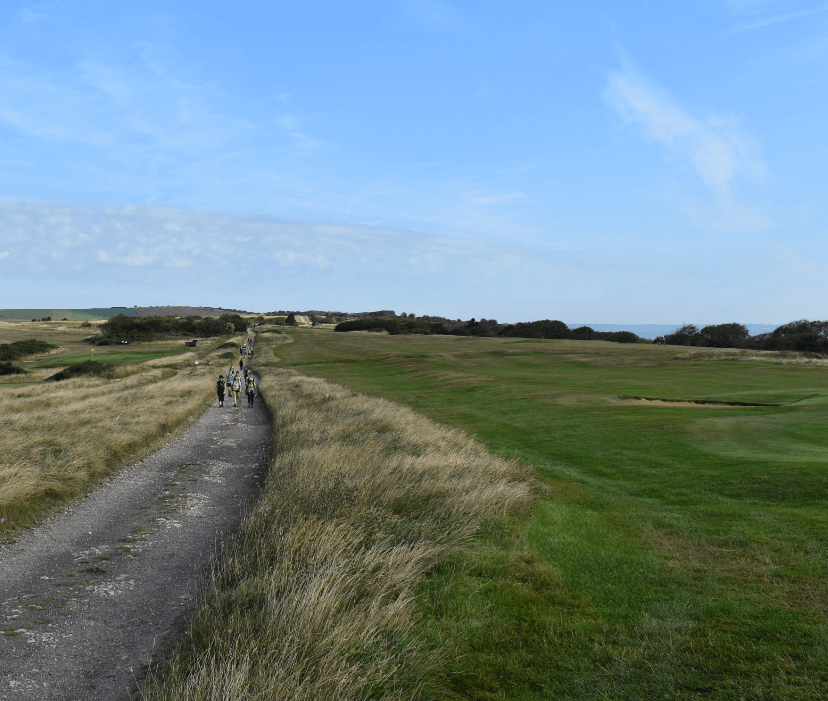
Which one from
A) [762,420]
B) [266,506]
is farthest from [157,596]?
[762,420]

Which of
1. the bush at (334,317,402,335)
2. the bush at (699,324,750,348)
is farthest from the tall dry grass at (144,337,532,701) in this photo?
the bush at (334,317,402,335)

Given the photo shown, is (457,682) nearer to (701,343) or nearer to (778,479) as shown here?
(778,479)

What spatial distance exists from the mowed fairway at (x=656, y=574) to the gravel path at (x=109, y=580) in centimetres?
336

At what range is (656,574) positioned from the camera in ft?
24.5

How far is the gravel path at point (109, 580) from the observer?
5.29 m

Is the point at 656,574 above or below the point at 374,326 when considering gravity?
below

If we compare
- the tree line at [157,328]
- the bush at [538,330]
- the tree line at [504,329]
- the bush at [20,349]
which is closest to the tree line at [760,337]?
the tree line at [504,329]

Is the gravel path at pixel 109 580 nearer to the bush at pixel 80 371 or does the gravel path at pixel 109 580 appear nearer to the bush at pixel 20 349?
the bush at pixel 80 371

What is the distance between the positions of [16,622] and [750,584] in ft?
30.5

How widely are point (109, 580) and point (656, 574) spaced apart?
25.7 ft

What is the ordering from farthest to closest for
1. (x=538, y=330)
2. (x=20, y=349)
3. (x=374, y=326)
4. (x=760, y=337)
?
(x=374, y=326), (x=538, y=330), (x=760, y=337), (x=20, y=349)

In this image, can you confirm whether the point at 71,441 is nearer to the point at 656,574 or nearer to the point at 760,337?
the point at 656,574

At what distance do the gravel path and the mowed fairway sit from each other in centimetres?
336

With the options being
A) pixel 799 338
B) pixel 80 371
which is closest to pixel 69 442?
pixel 80 371
